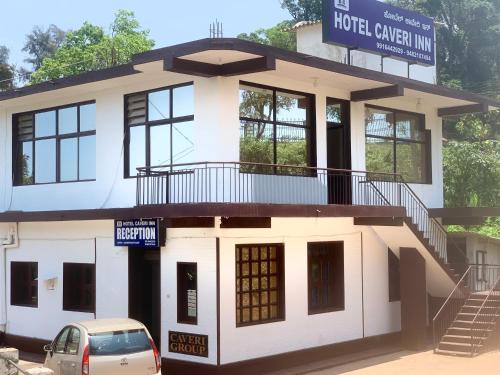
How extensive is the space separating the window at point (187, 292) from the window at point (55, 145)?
455 centimetres

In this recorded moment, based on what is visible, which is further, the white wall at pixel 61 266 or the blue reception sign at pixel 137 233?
the white wall at pixel 61 266

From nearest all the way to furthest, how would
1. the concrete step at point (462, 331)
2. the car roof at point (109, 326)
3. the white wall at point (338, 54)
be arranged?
the car roof at point (109, 326)
the concrete step at point (462, 331)
the white wall at point (338, 54)

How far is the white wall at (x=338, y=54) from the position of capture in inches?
886

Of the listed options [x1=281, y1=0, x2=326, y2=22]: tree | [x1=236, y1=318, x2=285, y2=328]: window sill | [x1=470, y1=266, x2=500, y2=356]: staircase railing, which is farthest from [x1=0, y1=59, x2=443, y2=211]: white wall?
[x1=281, y1=0, x2=326, y2=22]: tree

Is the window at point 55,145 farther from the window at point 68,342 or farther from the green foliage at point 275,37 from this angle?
the green foliage at point 275,37

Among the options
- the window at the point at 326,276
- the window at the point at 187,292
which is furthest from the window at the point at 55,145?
the window at the point at 326,276

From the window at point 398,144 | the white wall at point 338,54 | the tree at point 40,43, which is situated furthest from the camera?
the tree at point 40,43

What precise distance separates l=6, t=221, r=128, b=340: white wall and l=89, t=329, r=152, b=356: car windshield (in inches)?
170

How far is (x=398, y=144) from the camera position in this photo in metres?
22.0

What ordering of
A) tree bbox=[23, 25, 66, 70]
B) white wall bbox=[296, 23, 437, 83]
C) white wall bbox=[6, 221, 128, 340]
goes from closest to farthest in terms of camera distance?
white wall bbox=[6, 221, 128, 340]
white wall bbox=[296, 23, 437, 83]
tree bbox=[23, 25, 66, 70]

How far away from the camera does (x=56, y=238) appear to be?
65.2ft

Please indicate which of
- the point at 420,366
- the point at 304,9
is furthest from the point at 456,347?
the point at 304,9

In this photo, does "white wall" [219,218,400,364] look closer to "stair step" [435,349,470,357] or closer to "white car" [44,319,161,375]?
"stair step" [435,349,470,357]

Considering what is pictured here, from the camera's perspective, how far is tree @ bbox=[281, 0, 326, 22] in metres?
65.8
